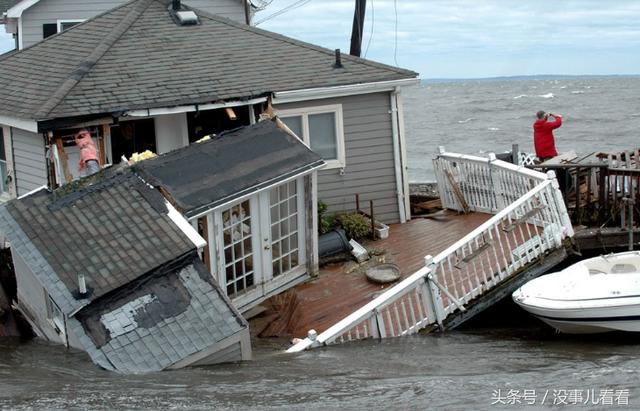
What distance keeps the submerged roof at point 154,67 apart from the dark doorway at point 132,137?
0.92 meters

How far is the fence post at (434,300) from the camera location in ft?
39.2

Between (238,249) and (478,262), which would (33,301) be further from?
(478,262)

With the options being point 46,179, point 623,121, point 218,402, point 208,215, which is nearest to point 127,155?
point 46,179

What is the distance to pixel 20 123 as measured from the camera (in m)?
13.8

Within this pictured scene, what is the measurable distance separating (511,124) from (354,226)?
186 feet

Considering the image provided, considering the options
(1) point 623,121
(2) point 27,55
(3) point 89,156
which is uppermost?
(2) point 27,55

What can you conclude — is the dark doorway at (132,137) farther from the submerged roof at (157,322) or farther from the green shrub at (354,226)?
the submerged roof at (157,322)

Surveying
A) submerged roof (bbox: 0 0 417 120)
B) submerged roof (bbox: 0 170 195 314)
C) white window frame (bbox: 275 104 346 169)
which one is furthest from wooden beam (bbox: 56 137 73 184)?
white window frame (bbox: 275 104 346 169)

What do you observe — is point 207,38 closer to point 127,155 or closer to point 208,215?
point 127,155

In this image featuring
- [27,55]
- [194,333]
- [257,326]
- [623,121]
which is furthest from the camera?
[623,121]

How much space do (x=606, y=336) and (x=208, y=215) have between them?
610 centimetres

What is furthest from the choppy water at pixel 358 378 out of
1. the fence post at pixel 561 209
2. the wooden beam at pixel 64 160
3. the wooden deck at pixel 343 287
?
the wooden beam at pixel 64 160

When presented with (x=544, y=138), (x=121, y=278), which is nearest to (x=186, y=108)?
(x=121, y=278)

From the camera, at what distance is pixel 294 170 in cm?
1314
